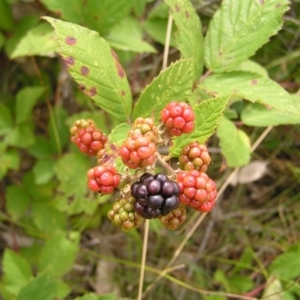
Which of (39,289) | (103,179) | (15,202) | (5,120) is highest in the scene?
(103,179)

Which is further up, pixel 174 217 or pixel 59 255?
pixel 174 217

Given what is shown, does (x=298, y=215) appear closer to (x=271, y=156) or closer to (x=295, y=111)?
(x=271, y=156)

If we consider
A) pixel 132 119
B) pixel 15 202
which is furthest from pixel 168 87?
pixel 15 202

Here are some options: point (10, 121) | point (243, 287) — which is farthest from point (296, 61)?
point (10, 121)

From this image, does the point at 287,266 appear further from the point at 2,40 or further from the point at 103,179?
the point at 2,40

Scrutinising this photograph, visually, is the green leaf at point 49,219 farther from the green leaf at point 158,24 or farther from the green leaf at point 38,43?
the green leaf at point 158,24

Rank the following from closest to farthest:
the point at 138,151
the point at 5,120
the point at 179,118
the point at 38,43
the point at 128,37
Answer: the point at 138,151
the point at 179,118
the point at 38,43
the point at 128,37
the point at 5,120
